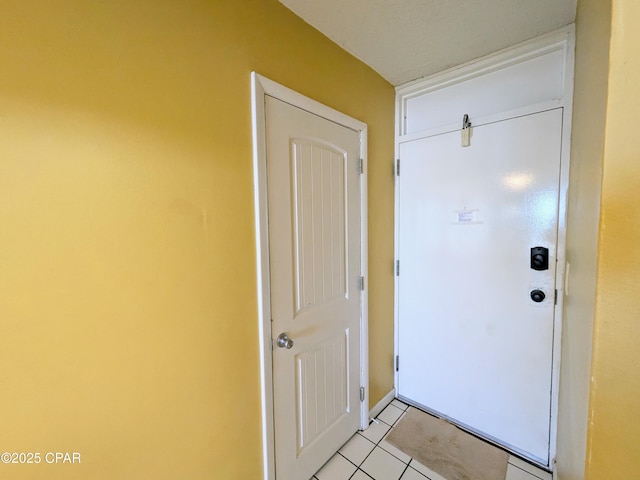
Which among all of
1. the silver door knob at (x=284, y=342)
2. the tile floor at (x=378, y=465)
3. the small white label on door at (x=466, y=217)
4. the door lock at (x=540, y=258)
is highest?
the small white label on door at (x=466, y=217)

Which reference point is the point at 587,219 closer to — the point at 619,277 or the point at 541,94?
the point at 619,277

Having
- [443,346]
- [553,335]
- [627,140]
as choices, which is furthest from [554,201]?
[627,140]

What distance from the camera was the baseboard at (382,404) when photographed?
1868 millimetres

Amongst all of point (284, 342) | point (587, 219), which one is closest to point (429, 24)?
point (587, 219)

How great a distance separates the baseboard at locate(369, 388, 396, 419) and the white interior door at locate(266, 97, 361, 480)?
0.21m

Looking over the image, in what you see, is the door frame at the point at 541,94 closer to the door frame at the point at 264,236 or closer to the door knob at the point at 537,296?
the door knob at the point at 537,296

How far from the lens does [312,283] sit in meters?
1.40

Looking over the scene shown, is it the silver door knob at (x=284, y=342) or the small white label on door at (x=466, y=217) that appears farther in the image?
the small white label on door at (x=466, y=217)

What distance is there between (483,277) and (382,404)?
121 cm

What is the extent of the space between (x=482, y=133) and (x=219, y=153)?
158 centimetres

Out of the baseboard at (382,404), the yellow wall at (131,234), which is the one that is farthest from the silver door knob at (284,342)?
the baseboard at (382,404)

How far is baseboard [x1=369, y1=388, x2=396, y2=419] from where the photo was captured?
1.87 m

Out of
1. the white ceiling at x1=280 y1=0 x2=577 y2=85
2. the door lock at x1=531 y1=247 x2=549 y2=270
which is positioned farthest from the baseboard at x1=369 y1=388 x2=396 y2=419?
the white ceiling at x1=280 y1=0 x2=577 y2=85

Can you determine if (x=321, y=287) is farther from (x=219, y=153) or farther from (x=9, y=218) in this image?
(x=9, y=218)
